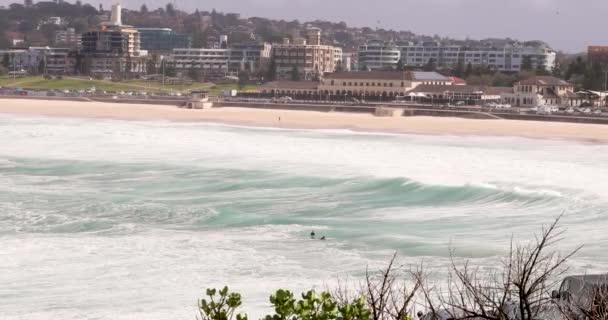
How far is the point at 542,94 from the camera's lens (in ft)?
254

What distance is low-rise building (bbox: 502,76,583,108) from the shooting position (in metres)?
76.3

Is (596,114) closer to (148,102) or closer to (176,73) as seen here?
(148,102)

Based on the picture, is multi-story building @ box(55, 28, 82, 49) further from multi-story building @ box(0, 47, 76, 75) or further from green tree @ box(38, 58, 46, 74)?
green tree @ box(38, 58, 46, 74)

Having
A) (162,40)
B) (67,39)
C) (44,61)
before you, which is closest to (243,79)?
(44,61)

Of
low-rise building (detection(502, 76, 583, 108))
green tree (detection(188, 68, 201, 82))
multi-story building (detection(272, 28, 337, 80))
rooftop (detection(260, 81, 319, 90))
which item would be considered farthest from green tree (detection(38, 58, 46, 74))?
low-rise building (detection(502, 76, 583, 108))

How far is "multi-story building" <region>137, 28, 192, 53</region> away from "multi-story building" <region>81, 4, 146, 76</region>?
42.0 meters

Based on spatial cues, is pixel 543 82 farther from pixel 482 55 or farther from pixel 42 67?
pixel 42 67

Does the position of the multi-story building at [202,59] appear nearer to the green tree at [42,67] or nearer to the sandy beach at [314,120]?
the green tree at [42,67]

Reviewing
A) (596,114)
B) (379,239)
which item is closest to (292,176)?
(379,239)

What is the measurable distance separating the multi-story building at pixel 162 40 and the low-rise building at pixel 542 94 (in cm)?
11414

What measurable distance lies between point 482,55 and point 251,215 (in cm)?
12305

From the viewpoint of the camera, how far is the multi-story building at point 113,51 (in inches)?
4985

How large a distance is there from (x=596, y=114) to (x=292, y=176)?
3639 centimetres

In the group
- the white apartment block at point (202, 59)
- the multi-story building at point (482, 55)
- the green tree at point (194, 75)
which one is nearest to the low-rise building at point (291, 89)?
the green tree at point (194, 75)
